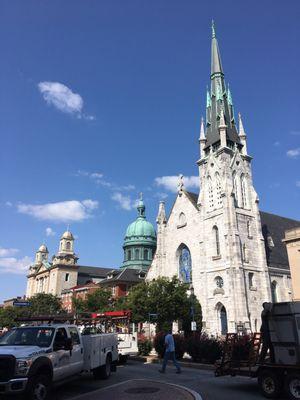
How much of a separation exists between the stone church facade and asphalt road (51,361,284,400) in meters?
22.7

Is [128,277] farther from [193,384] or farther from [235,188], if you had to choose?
[193,384]

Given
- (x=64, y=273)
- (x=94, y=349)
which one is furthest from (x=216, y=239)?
(x=64, y=273)

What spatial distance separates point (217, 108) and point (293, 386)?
44.3 meters

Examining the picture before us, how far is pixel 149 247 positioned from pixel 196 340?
60692mm

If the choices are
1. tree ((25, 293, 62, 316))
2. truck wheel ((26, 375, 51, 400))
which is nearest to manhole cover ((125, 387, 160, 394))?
truck wheel ((26, 375, 51, 400))

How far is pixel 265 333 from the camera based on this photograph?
11602mm

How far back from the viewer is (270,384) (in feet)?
35.7

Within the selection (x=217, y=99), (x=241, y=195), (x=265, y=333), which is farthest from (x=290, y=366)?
(x=217, y=99)

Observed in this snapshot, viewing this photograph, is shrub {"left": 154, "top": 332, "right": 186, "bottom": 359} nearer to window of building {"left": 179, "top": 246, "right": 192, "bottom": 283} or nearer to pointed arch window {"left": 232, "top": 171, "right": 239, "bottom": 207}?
window of building {"left": 179, "top": 246, "right": 192, "bottom": 283}

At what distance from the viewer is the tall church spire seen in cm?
4816

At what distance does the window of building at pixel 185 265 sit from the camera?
45812 mm

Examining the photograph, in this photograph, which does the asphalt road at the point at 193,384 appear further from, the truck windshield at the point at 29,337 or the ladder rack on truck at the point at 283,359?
the truck windshield at the point at 29,337

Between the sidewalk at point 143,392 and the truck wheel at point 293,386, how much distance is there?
2.49m

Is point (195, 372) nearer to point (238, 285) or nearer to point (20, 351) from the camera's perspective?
point (20, 351)
